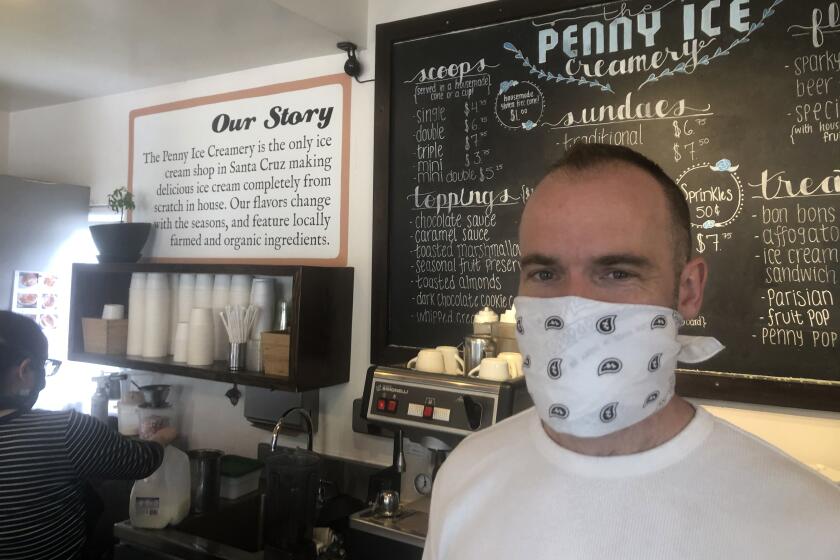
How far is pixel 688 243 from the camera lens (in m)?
1.06

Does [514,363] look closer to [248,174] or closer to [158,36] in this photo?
[248,174]

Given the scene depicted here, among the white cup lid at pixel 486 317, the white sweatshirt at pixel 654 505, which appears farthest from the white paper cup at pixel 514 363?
the white sweatshirt at pixel 654 505

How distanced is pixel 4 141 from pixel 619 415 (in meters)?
3.70

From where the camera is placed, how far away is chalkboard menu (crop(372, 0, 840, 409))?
5.41 feet

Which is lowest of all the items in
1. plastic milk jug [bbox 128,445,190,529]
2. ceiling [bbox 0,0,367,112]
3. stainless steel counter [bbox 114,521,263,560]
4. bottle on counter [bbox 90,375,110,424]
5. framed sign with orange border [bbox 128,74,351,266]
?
stainless steel counter [bbox 114,521,263,560]

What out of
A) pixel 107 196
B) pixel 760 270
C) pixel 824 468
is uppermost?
pixel 107 196

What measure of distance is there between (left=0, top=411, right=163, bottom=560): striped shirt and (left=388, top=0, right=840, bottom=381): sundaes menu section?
0.97 m

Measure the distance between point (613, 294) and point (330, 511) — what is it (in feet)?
4.86

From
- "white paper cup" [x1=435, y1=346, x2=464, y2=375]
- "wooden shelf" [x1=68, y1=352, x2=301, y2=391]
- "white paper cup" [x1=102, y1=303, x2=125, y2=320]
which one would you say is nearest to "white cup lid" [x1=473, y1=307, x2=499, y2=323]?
"white paper cup" [x1=435, y1=346, x2=464, y2=375]

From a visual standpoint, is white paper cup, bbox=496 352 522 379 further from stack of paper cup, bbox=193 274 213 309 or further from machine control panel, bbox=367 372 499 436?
stack of paper cup, bbox=193 274 213 309

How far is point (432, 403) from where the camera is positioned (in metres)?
1.75

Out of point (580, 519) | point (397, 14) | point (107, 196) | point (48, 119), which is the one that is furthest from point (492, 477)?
point (48, 119)

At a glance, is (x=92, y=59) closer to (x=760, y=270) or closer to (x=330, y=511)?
(x=330, y=511)

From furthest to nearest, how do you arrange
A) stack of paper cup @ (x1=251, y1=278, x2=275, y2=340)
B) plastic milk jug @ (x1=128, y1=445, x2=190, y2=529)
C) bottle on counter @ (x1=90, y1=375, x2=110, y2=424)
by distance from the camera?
1. bottle on counter @ (x1=90, y1=375, x2=110, y2=424)
2. stack of paper cup @ (x1=251, y1=278, x2=275, y2=340)
3. plastic milk jug @ (x1=128, y1=445, x2=190, y2=529)
